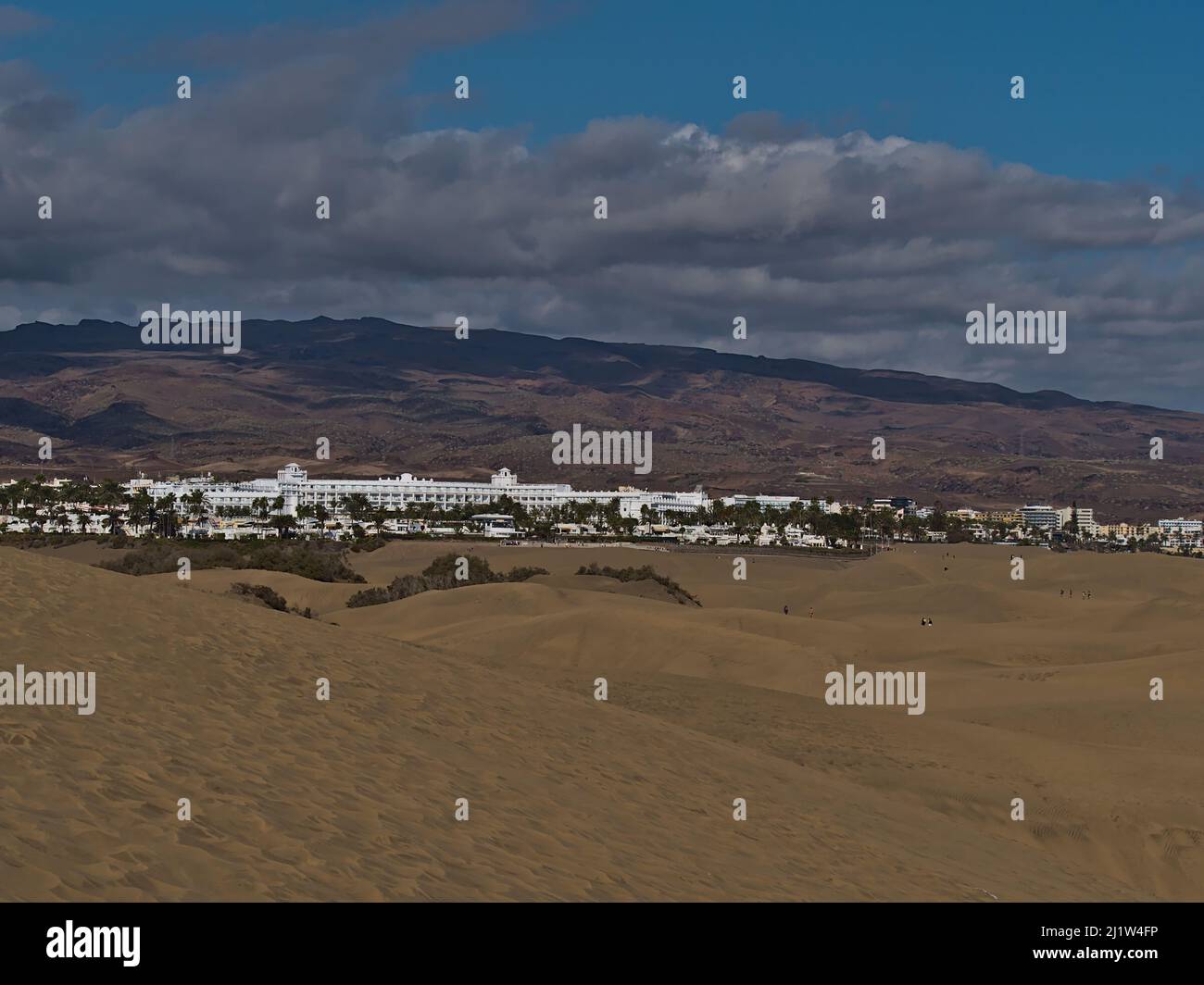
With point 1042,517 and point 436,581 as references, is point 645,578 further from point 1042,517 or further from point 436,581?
point 1042,517

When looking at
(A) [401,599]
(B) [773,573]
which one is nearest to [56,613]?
(A) [401,599]

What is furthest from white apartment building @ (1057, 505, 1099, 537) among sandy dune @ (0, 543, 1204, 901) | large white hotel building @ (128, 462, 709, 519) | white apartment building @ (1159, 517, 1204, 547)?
sandy dune @ (0, 543, 1204, 901)

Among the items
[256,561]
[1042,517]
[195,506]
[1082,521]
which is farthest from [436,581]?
[1082,521]

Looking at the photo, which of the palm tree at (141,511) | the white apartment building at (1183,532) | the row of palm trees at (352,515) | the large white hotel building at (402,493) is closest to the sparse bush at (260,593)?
the row of palm trees at (352,515)

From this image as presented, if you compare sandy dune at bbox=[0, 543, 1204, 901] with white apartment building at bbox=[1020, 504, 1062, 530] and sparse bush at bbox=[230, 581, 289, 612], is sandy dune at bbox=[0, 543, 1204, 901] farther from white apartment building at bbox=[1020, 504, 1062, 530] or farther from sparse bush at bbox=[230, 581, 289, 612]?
white apartment building at bbox=[1020, 504, 1062, 530]

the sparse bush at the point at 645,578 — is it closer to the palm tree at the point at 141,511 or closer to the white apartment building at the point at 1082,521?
the palm tree at the point at 141,511

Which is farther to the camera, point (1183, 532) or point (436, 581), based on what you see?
point (1183, 532)
